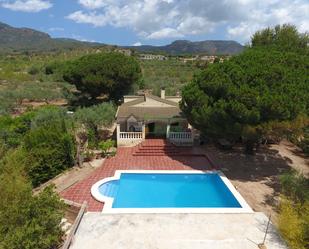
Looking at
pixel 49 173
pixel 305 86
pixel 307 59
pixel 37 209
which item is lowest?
pixel 49 173

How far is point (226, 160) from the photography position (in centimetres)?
2319

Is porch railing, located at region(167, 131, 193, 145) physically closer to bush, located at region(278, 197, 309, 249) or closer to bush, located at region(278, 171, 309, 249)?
bush, located at region(278, 171, 309, 249)

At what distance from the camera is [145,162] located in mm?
22719

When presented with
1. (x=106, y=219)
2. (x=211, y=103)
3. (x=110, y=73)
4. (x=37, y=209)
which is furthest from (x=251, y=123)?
(x=110, y=73)

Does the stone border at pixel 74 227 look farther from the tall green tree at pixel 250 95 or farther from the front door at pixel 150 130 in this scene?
the front door at pixel 150 130

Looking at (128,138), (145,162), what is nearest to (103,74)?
(128,138)

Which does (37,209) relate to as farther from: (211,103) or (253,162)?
(253,162)

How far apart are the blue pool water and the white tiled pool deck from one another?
169 centimetres

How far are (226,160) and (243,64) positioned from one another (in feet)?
25.0

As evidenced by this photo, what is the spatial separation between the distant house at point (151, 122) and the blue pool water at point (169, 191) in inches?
238

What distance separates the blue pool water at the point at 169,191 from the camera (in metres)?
16.8

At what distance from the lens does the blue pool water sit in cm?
1678

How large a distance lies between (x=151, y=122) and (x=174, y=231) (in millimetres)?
14706

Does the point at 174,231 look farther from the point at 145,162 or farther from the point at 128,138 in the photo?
the point at 128,138
